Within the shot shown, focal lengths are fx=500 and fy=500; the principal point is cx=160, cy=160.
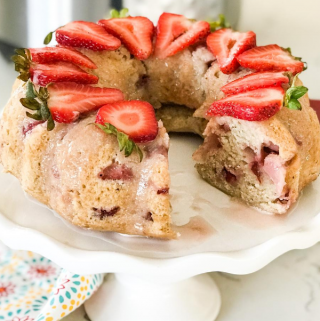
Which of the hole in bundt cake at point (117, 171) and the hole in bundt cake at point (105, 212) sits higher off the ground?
the hole in bundt cake at point (117, 171)

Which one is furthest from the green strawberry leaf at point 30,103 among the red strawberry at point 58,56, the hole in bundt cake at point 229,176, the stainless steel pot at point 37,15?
the stainless steel pot at point 37,15

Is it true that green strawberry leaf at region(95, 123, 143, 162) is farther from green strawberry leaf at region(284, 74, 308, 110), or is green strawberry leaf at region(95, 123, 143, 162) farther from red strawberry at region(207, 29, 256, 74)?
red strawberry at region(207, 29, 256, 74)

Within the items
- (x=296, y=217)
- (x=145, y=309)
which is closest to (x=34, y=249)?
(x=145, y=309)

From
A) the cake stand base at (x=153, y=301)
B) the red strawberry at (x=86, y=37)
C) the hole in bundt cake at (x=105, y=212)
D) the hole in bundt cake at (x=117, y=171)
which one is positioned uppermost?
the red strawberry at (x=86, y=37)

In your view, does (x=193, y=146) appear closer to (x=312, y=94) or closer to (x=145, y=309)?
(x=145, y=309)

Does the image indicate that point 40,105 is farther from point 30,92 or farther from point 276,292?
point 276,292

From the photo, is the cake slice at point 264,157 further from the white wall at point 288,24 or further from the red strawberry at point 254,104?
the white wall at point 288,24

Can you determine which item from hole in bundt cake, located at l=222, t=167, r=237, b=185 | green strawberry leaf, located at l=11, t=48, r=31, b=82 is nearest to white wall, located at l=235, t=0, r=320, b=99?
hole in bundt cake, located at l=222, t=167, r=237, b=185

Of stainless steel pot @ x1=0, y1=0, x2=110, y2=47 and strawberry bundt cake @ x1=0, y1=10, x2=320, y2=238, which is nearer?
strawberry bundt cake @ x1=0, y1=10, x2=320, y2=238
